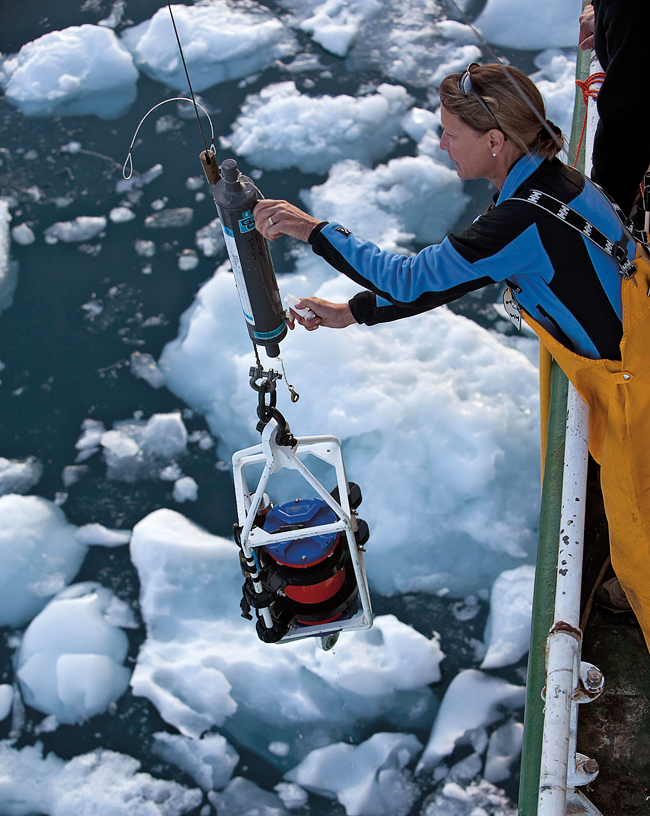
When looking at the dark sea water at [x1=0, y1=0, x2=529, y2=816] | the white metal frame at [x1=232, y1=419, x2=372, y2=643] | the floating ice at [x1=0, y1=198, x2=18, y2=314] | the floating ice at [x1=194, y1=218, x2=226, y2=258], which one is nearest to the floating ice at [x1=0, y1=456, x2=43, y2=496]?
the dark sea water at [x1=0, y1=0, x2=529, y2=816]

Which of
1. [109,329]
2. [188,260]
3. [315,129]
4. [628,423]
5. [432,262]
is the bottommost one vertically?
[109,329]

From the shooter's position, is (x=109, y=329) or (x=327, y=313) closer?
(x=327, y=313)

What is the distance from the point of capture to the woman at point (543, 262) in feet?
3.77

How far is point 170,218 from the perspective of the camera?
371 centimetres

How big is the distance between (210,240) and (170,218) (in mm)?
254

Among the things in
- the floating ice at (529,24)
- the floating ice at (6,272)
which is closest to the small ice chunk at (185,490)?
the floating ice at (6,272)

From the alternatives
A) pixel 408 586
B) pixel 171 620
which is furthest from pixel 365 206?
pixel 171 620

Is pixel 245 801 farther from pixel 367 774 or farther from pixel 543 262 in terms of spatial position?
pixel 543 262

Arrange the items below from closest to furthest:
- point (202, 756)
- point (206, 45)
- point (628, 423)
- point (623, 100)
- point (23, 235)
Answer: point (628, 423) → point (623, 100) → point (202, 756) → point (23, 235) → point (206, 45)

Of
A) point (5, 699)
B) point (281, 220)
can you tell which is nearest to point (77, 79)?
point (5, 699)

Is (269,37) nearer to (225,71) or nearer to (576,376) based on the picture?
(225,71)

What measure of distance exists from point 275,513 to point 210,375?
1729mm

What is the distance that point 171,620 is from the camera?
275 cm

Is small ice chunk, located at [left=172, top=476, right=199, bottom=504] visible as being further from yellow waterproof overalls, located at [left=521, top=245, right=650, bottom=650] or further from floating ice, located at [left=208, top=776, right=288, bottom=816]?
yellow waterproof overalls, located at [left=521, top=245, right=650, bottom=650]
